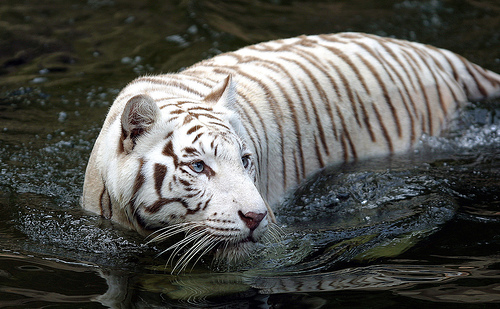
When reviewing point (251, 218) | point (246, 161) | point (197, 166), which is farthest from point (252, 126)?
point (251, 218)

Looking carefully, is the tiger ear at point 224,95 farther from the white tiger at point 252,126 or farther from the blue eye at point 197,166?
the blue eye at point 197,166

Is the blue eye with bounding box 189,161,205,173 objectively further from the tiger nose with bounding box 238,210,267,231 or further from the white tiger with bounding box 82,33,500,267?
the tiger nose with bounding box 238,210,267,231

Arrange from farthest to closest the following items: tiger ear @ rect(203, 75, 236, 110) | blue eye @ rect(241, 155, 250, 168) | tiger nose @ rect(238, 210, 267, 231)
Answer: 1. tiger ear @ rect(203, 75, 236, 110)
2. blue eye @ rect(241, 155, 250, 168)
3. tiger nose @ rect(238, 210, 267, 231)

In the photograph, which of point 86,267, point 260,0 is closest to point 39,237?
point 86,267

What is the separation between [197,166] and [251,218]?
0.26 m

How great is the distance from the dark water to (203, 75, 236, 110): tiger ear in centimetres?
58

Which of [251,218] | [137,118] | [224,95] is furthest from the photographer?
[224,95]

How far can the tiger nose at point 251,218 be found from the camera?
1862 millimetres

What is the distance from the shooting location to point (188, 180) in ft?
6.42

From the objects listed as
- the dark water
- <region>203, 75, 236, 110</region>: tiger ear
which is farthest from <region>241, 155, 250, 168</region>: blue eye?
the dark water

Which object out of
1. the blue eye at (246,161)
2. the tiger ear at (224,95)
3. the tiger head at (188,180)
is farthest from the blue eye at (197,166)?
the tiger ear at (224,95)

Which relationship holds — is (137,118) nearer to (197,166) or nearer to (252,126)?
(197,166)

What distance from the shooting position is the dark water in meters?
1.92

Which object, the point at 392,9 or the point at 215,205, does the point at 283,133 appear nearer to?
the point at 215,205
